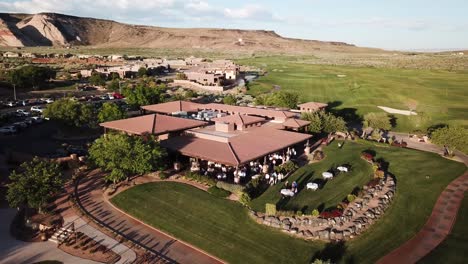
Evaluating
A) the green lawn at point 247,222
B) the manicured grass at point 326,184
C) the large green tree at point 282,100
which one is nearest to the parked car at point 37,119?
the green lawn at point 247,222

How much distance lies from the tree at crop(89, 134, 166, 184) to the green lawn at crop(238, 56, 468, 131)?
49.2 metres

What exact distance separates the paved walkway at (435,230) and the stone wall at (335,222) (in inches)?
133

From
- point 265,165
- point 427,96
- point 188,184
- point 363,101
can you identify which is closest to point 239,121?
point 265,165

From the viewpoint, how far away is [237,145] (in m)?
41.0

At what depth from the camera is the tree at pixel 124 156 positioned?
117 ft

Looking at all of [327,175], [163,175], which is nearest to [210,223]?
[163,175]

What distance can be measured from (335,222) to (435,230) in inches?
334

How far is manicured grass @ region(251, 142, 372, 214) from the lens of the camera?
33125 millimetres

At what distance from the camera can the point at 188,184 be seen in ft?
121

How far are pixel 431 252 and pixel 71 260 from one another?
2605cm

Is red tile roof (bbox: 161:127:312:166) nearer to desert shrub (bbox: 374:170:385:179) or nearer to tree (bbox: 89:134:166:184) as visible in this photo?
tree (bbox: 89:134:166:184)

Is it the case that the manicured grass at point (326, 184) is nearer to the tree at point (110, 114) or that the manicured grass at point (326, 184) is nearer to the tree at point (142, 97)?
the tree at point (110, 114)

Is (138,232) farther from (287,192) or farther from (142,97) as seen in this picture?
(142,97)

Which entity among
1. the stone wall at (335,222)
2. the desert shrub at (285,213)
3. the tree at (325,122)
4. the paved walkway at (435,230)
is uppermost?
the tree at (325,122)
